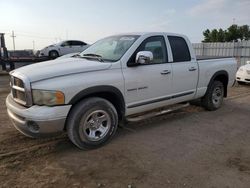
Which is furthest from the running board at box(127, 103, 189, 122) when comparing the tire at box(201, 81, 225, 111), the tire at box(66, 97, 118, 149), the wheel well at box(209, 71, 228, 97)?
the wheel well at box(209, 71, 228, 97)

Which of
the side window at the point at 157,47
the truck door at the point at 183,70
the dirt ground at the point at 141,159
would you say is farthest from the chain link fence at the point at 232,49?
the side window at the point at 157,47

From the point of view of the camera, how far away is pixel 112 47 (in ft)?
16.8

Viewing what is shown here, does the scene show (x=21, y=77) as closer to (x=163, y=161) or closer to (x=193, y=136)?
(x=163, y=161)

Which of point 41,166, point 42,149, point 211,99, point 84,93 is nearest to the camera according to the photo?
point 41,166

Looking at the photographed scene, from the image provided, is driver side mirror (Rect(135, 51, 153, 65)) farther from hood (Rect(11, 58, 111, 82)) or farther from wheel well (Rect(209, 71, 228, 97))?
wheel well (Rect(209, 71, 228, 97))

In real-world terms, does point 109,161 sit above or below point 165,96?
below

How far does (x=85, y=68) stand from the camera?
415cm

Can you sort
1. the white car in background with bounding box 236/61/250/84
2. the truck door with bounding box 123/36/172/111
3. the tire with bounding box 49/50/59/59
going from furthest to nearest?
the tire with bounding box 49/50/59/59 → the white car in background with bounding box 236/61/250/84 → the truck door with bounding box 123/36/172/111

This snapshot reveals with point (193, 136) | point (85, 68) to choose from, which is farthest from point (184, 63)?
point (85, 68)

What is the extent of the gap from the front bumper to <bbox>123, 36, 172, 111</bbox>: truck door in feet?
4.15

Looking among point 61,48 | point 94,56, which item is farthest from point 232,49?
point 94,56

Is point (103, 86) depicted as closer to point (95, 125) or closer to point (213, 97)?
point (95, 125)

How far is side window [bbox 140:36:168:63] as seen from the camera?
5.09 metres

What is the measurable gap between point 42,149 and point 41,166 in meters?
0.58
